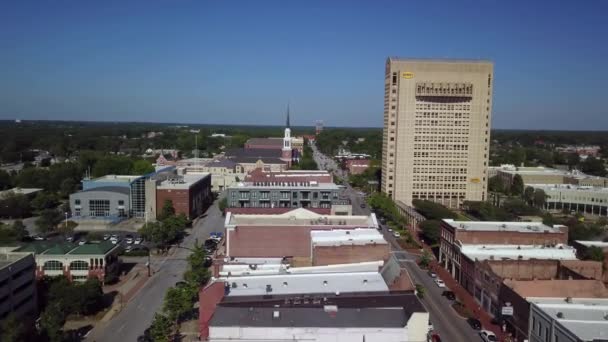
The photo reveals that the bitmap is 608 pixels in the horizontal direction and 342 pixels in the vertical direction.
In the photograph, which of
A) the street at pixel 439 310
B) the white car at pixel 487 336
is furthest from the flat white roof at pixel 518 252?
the white car at pixel 487 336

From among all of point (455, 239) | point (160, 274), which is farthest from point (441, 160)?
point (160, 274)

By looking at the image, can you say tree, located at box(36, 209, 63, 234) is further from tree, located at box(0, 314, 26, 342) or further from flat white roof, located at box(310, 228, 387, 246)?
flat white roof, located at box(310, 228, 387, 246)

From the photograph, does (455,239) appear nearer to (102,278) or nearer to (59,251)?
(102,278)

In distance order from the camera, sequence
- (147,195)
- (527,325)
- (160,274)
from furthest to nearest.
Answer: (147,195) → (160,274) → (527,325)

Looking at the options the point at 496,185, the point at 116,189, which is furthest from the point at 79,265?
the point at 496,185

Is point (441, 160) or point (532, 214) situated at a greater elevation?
point (441, 160)
